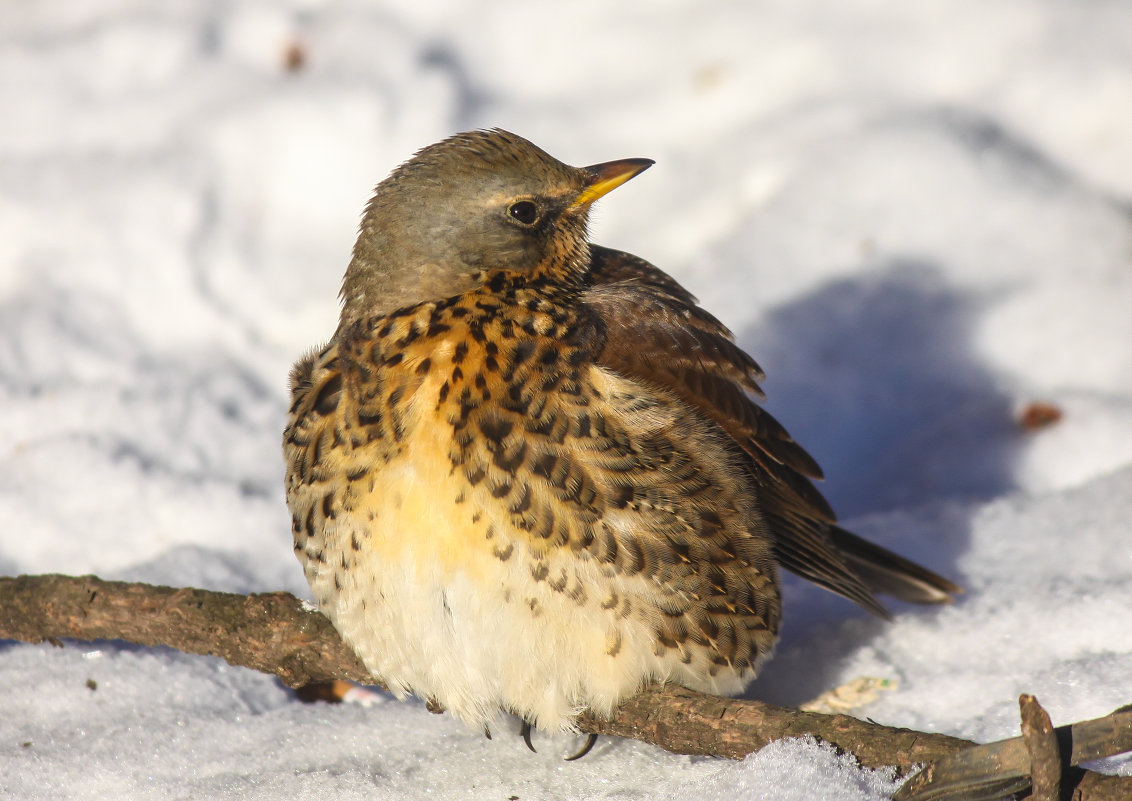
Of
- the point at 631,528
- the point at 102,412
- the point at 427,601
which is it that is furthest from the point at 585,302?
the point at 102,412

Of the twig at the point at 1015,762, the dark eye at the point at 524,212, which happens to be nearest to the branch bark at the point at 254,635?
the twig at the point at 1015,762

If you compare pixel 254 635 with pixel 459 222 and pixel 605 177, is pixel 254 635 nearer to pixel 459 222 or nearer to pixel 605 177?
pixel 459 222

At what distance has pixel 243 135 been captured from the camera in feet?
17.6

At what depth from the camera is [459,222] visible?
9.79ft

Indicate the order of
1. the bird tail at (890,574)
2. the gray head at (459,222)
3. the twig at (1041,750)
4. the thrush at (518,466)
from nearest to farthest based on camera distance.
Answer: the twig at (1041,750) < the thrush at (518,466) < the gray head at (459,222) < the bird tail at (890,574)

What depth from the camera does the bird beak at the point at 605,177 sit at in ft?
10.4

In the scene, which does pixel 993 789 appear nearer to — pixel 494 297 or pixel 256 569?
pixel 494 297

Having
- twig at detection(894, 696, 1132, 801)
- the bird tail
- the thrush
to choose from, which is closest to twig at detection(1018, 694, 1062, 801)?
twig at detection(894, 696, 1132, 801)

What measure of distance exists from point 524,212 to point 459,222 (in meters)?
0.17

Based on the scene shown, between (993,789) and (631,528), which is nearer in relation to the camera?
(993,789)

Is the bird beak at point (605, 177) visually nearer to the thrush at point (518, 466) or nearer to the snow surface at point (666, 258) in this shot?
the thrush at point (518, 466)

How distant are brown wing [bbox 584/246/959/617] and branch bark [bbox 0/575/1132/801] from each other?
0.66 m

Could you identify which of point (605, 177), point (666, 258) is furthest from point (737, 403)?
point (666, 258)

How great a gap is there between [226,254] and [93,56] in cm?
120
